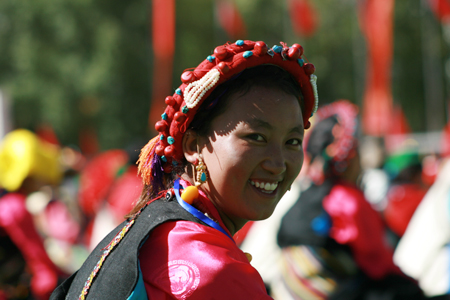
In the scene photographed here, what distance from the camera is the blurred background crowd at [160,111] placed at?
182 inches

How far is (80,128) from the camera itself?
26062 millimetres

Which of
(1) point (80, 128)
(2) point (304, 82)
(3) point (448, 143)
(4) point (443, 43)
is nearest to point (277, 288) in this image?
(2) point (304, 82)

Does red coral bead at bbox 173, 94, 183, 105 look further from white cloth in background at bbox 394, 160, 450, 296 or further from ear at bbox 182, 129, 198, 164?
white cloth in background at bbox 394, 160, 450, 296

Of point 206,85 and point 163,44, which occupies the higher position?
point 163,44

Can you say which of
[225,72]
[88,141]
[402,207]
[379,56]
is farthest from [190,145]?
[88,141]

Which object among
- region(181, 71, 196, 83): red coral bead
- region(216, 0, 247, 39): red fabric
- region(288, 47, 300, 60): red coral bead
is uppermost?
region(216, 0, 247, 39): red fabric

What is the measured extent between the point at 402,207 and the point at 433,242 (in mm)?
2614

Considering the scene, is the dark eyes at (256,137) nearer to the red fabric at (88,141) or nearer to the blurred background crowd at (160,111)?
the blurred background crowd at (160,111)

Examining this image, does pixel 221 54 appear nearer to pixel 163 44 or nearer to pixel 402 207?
pixel 402 207

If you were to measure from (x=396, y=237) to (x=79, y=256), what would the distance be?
3829 mm

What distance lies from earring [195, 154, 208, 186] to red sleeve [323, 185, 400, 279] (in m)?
2.59

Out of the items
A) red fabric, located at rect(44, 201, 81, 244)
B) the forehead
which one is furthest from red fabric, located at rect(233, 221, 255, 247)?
red fabric, located at rect(44, 201, 81, 244)

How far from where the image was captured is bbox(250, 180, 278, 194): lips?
1.81m

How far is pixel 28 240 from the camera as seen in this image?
4.62 metres
